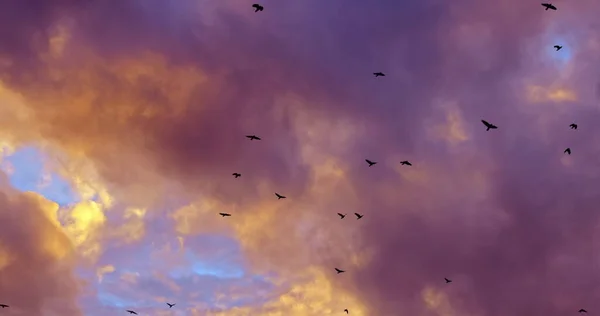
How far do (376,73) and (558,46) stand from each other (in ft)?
147

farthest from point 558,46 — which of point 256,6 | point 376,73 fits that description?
point 256,6

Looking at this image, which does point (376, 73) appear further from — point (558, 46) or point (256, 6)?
point (558, 46)

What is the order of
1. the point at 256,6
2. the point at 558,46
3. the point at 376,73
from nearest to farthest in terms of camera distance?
the point at 256,6, the point at 376,73, the point at 558,46

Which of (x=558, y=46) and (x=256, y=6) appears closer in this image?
(x=256, y=6)

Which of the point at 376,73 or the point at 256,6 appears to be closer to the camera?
the point at 256,6

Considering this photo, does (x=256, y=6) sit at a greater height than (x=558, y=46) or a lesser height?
lesser

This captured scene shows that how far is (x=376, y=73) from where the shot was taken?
123188 millimetres

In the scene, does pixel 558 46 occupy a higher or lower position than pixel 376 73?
higher

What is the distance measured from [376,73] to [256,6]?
33.6 meters

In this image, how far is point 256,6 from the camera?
333 ft

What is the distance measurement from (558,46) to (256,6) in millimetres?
73976

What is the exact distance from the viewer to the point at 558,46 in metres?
132

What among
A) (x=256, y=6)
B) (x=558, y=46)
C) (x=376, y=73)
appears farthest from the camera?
(x=558, y=46)
